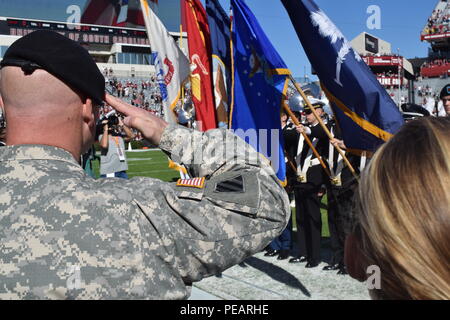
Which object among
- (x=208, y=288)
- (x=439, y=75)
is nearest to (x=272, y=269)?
(x=208, y=288)

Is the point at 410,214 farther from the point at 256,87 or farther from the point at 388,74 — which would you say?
the point at 388,74

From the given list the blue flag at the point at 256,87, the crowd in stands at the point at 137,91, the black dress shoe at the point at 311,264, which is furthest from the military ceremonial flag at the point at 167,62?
the crowd in stands at the point at 137,91

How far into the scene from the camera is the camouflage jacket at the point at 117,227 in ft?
3.91

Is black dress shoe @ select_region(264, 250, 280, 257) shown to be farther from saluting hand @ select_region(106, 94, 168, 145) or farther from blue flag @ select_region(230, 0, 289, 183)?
saluting hand @ select_region(106, 94, 168, 145)

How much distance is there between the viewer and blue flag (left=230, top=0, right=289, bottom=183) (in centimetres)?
471

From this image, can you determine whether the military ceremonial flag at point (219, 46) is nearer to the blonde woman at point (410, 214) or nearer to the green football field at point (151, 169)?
the blonde woman at point (410, 214)

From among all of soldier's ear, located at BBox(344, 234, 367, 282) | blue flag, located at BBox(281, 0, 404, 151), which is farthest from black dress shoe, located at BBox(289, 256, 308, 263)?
soldier's ear, located at BBox(344, 234, 367, 282)

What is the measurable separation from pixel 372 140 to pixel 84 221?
126 inches

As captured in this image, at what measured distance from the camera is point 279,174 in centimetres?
494

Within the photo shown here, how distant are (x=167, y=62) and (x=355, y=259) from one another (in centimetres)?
520

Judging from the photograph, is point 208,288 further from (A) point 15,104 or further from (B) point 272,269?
(A) point 15,104

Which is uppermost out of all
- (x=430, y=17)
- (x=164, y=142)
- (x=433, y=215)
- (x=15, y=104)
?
(x=430, y=17)

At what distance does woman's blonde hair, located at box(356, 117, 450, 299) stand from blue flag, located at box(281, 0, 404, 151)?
9.94 ft

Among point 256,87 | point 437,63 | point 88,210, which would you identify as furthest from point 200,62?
point 437,63
